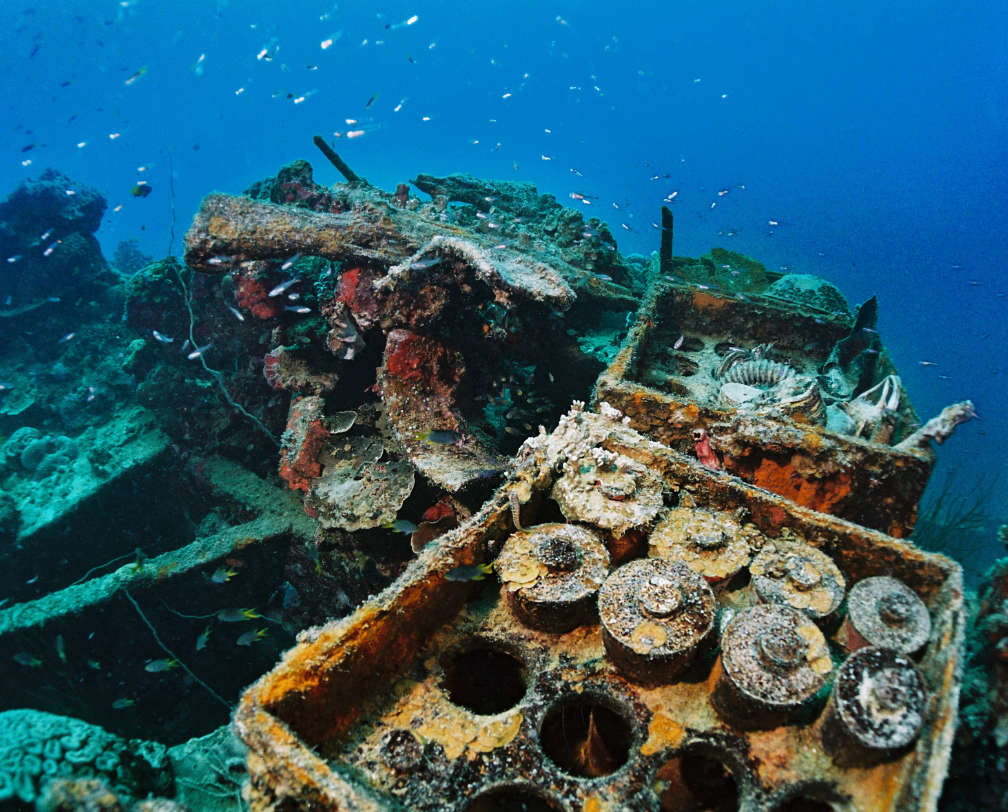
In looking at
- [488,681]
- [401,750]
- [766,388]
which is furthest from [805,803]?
[766,388]

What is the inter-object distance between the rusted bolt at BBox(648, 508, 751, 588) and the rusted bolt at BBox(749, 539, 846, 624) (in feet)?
0.43

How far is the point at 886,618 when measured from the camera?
248cm

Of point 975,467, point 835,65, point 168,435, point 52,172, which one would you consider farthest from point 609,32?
point 168,435

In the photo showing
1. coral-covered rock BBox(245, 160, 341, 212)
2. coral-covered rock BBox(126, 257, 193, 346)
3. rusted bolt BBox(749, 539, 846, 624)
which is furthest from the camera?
coral-covered rock BBox(245, 160, 341, 212)

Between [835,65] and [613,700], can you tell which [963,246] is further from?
[613,700]

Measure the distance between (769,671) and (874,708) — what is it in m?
0.39

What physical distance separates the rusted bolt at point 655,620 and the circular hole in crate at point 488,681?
794mm

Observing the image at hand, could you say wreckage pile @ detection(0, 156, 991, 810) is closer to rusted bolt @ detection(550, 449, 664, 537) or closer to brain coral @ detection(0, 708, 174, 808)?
rusted bolt @ detection(550, 449, 664, 537)

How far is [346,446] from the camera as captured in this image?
6250 mm

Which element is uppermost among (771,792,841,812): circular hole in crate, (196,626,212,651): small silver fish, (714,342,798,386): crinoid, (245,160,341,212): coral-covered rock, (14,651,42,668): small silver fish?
(245,160,341,212): coral-covered rock

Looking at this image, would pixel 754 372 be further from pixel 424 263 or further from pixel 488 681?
pixel 488 681

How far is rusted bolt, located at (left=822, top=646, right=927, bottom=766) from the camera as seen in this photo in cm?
194

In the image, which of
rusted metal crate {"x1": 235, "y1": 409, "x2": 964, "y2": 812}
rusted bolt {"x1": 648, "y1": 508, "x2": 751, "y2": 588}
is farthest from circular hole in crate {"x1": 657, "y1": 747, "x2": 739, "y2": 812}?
rusted bolt {"x1": 648, "y1": 508, "x2": 751, "y2": 588}

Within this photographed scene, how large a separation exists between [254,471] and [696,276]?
883 centimetres
